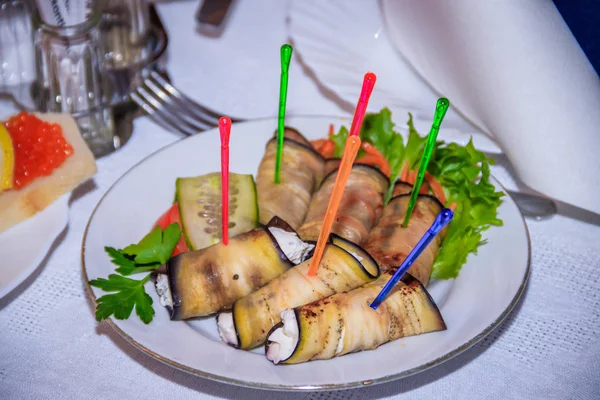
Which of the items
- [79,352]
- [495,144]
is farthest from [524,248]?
[79,352]

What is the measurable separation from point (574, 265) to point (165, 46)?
1.36 m

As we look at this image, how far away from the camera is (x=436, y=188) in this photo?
5.68 ft

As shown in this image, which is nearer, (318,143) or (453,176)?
(453,176)

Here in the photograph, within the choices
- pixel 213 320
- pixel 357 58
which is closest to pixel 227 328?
pixel 213 320

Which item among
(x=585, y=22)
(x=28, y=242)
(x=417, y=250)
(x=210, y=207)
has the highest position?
(x=585, y=22)

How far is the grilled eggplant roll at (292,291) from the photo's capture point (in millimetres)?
1311

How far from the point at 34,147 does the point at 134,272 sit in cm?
49

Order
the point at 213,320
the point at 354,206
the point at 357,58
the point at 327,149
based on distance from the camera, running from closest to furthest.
→ the point at 213,320 < the point at 354,206 < the point at 327,149 < the point at 357,58

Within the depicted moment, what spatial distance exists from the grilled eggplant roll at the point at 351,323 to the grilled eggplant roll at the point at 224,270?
142mm

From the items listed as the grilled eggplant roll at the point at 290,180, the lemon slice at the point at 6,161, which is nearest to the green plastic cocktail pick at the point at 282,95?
the grilled eggplant roll at the point at 290,180

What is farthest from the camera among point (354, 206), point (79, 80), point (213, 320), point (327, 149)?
point (79, 80)

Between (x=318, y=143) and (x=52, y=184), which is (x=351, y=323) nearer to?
(x=318, y=143)

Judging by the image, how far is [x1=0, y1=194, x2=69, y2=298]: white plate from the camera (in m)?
1.43

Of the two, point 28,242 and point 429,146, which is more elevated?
point 429,146
